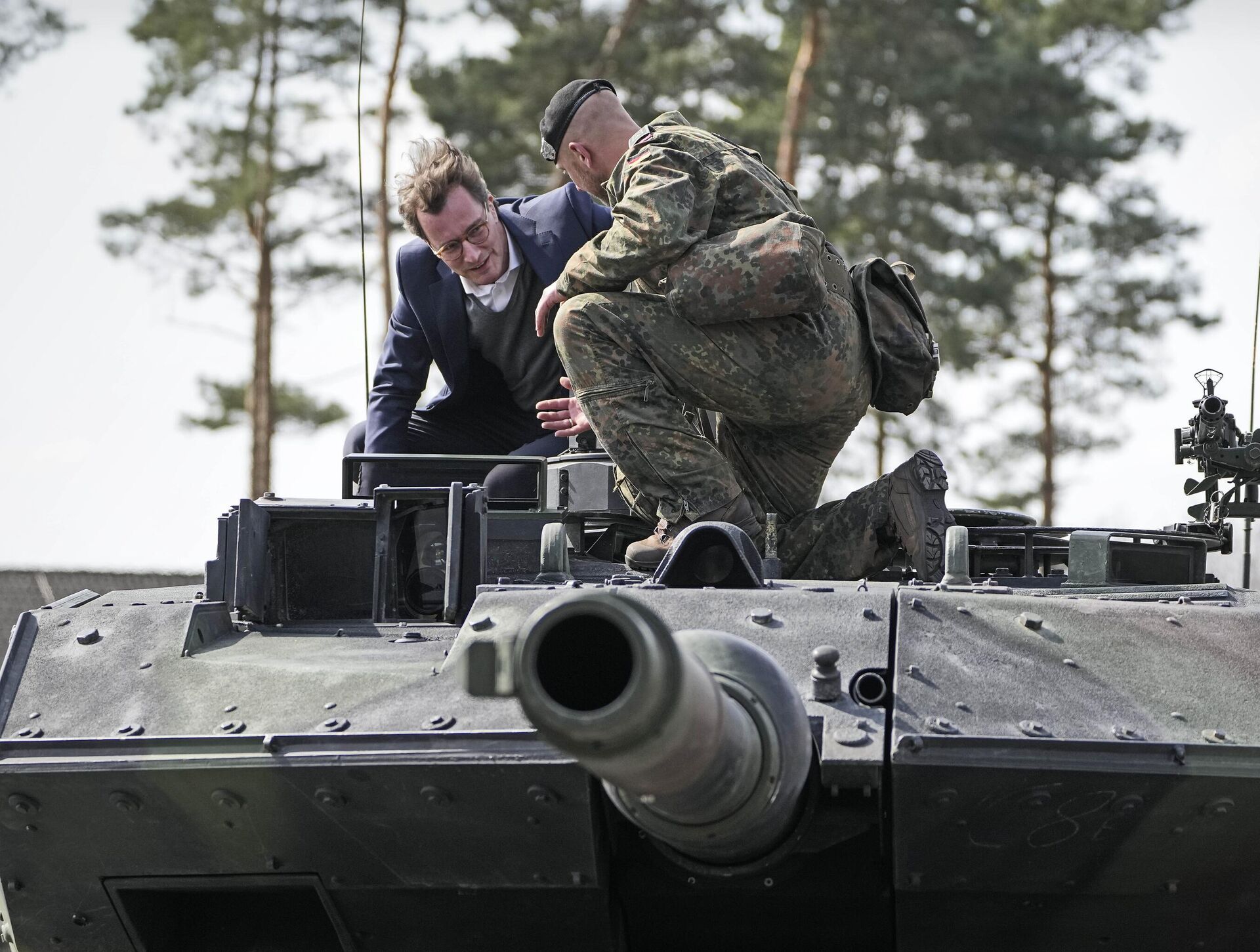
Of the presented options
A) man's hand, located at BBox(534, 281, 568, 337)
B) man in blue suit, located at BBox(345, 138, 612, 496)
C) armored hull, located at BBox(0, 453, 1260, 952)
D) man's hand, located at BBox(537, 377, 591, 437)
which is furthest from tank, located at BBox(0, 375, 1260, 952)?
man in blue suit, located at BBox(345, 138, 612, 496)

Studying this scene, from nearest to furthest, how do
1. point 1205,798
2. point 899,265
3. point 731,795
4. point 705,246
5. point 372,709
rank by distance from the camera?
1. point 731,795
2. point 1205,798
3. point 372,709
4. point 705,246
5. point 899,265

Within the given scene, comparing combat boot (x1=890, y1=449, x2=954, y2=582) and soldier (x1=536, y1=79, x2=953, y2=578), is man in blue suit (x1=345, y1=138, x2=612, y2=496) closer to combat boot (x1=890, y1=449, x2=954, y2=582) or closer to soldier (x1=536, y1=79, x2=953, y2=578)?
soldier (x1=536, y1=79, x2=953, y2=578)

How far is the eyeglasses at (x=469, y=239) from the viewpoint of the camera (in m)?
7.41

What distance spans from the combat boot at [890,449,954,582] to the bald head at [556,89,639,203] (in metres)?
1.47

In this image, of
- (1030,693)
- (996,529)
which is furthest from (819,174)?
(1030,693)

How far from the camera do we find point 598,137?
247 inches

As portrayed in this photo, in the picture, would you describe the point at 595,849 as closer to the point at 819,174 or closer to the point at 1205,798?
the point at 1205,798

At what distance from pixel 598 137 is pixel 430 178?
1152mm

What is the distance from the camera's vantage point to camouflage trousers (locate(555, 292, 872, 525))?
5609 millimetres

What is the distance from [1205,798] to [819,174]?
23603 millimetres

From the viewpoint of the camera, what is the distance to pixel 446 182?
7234 millimetres

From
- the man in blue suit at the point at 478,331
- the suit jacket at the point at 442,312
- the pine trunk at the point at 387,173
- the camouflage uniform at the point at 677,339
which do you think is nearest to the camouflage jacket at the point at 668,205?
the camouflage uniform at the point at 677,339

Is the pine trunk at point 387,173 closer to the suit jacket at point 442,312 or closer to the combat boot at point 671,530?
the suit jacket at point 442,312

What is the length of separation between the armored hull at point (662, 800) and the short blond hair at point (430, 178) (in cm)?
228
